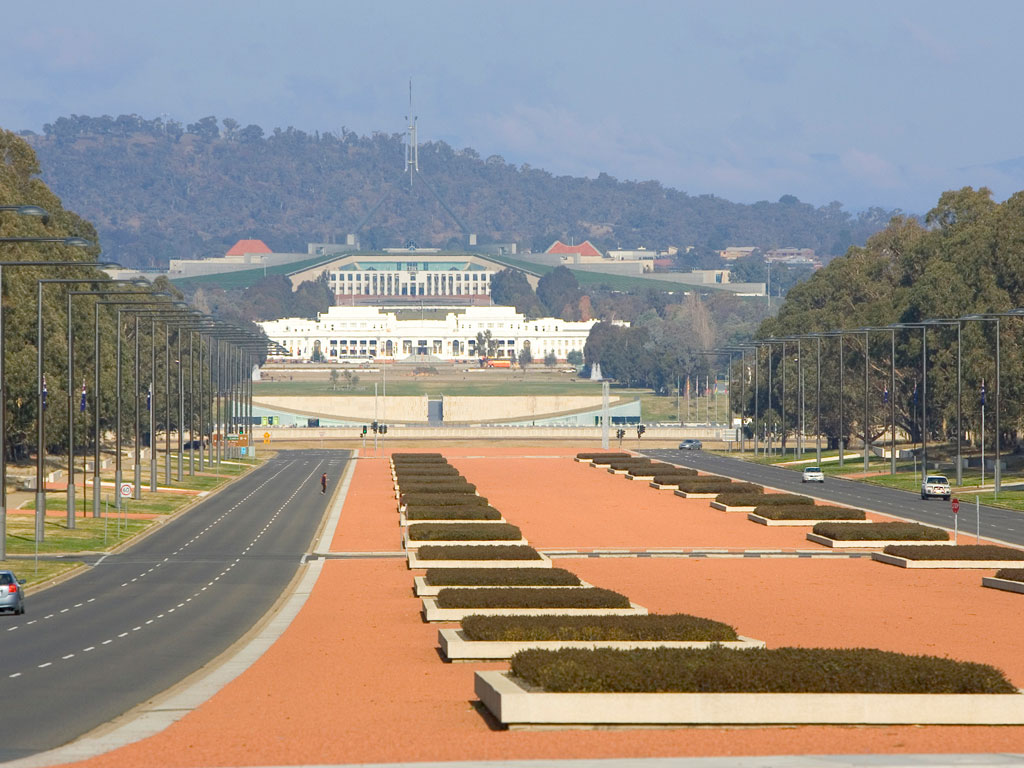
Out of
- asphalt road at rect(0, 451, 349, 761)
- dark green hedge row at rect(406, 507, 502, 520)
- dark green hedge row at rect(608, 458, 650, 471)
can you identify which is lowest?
asphalt road at rect(0, 451, 349, 761)

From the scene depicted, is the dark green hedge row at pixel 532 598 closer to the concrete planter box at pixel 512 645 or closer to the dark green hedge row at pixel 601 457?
the concrete planter box at pixel 512 645

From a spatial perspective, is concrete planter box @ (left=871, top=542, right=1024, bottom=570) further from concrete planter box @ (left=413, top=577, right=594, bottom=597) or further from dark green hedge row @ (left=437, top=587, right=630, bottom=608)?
dark green hedge row @ (left=437, top=587, right=630, bottom=608)

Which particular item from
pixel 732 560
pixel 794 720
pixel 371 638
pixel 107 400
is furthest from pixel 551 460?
pixel 794 720

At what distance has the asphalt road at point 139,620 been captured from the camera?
87.3 feet

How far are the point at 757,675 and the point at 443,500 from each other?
2077 inches

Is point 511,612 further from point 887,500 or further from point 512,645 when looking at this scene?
point 887,500

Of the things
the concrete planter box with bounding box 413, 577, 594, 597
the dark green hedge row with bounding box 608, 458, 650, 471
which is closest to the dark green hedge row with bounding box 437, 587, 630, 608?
the concrete planter box with bounding box 413, 577, 594, 597

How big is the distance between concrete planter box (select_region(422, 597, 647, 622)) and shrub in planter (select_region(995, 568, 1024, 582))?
46.8 feet

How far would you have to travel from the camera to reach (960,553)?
53625 millimetres

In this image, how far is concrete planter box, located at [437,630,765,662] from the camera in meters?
29.6

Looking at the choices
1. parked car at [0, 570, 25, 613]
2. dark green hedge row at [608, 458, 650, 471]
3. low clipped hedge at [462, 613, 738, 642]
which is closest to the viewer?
low clipped hedge at [462, 613, 738, 642]

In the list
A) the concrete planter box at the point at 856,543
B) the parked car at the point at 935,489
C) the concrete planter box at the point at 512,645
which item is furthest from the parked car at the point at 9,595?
the parked car at the point at 935,489

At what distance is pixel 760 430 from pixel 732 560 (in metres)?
106

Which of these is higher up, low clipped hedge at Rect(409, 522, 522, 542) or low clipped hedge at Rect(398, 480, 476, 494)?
low clipped hedge at Rect(398, 480, 476, 494)
